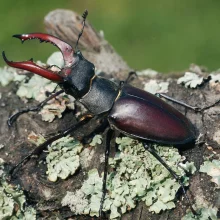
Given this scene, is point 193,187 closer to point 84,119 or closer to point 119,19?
point 84,119

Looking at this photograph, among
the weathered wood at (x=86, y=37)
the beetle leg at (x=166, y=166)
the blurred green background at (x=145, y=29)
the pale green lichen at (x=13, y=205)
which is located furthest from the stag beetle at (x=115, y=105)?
the blurred green background at (x=145, y=29)

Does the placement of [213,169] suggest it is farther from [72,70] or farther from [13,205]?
[13,205]

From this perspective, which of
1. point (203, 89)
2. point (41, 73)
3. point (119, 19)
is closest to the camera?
point (41, 73)

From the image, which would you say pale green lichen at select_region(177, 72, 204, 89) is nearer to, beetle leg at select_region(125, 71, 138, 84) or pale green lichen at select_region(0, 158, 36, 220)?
beetle leg at select_region(125, 71, 138, 84)

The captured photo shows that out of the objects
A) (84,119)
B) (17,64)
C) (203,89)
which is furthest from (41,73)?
(203,89)

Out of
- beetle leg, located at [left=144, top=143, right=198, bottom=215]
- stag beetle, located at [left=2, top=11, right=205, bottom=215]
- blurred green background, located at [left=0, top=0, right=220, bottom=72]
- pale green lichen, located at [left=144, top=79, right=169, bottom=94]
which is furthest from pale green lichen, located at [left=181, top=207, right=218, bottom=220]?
blurred green background, located at [left=0, top=0, right=220, bottom=72]

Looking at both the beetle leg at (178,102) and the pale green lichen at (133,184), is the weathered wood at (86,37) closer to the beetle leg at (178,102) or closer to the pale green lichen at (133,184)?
the beetle leg at (178,102)

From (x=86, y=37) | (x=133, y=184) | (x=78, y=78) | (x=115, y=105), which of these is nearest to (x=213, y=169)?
(x=133, y=184)
